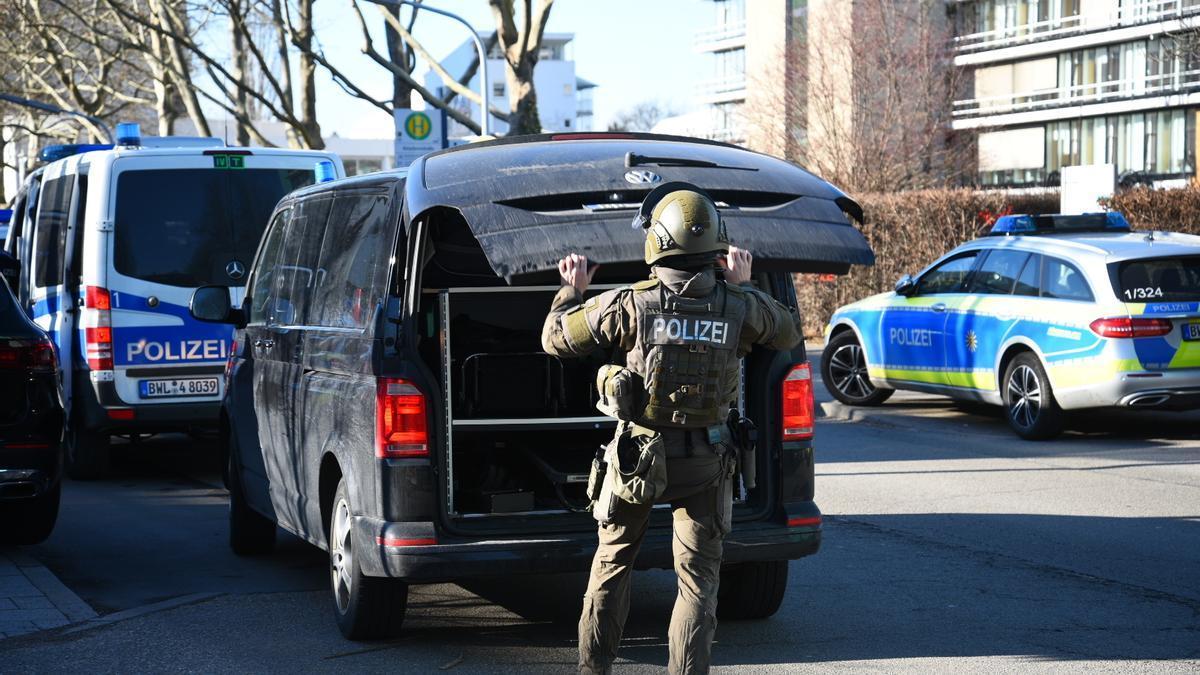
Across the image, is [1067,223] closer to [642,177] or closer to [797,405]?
[797,405]

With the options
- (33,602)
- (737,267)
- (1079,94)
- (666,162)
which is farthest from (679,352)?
(1079,94)

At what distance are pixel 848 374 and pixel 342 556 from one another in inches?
378

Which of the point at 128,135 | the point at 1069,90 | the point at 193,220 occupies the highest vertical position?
the point at 1069,90

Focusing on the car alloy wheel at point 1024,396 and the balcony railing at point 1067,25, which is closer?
the car alloy wheel at point 1024,396

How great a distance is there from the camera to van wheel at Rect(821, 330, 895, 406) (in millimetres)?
14969

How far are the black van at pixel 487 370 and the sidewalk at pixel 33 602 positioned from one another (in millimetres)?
1033

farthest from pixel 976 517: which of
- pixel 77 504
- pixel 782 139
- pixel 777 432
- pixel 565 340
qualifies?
pixel 782 139

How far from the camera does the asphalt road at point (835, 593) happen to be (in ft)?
19.2

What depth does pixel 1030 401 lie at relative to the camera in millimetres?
12570

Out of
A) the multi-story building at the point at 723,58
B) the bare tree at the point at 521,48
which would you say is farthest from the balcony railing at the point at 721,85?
the bare tree at the point at 521,48

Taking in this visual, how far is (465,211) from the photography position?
5.32 m

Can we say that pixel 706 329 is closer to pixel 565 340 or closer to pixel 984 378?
pixel 565 340

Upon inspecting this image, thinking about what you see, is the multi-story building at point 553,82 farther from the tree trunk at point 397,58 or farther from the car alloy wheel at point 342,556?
the car alloy wheel at point 342,556

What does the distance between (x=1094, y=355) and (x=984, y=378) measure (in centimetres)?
126
